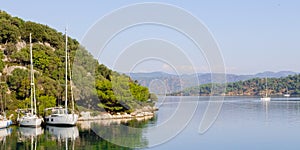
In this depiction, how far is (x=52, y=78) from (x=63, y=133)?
46.6 feet

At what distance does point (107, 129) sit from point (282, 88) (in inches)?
3599

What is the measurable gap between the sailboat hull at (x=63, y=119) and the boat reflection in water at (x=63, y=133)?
445 mm

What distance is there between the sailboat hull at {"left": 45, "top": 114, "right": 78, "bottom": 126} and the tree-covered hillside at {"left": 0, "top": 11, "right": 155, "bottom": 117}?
3.06m

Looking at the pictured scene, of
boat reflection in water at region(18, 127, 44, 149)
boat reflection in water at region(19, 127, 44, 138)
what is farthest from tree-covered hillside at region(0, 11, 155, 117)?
boat reflection in water at region(18, 127, 44, 149)

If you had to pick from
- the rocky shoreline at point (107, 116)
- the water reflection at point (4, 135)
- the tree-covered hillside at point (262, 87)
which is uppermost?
the tree-covered hillside at point (262, 87)

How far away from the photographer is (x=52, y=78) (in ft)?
129

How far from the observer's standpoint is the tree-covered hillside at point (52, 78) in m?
34.3

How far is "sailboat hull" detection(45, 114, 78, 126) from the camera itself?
29.0m

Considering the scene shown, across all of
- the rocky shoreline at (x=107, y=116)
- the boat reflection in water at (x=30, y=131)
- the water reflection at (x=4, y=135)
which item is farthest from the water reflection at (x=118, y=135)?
the water reflection at (x=4, y=135)

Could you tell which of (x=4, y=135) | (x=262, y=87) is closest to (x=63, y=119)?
(x=4, y=135)

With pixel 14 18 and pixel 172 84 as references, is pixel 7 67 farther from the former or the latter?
pixel 172 84

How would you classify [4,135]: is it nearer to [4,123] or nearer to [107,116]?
[4,123]

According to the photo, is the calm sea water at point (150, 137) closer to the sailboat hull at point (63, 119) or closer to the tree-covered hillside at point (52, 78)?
the sailboat hull at point (63, 119)

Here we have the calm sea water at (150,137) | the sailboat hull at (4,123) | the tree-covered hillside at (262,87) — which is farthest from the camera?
the tree-covered hillside at (262,87)
